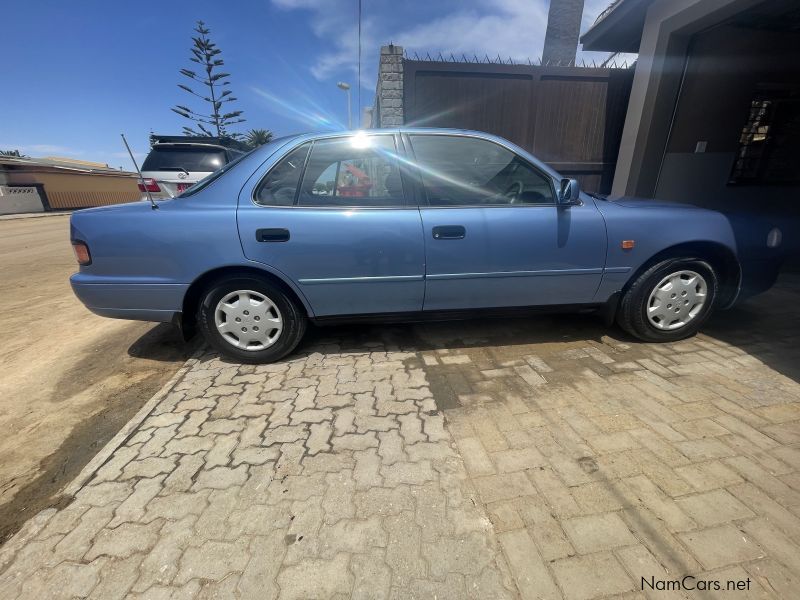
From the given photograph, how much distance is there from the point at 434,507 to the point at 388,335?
177 cm

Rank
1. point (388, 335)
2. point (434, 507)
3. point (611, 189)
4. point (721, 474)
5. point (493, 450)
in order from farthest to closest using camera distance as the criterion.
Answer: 1. point (611, 189)
2. point (388, 335)
3. point (493, 450)
4. point (721, 474)
5. point (434, 507)

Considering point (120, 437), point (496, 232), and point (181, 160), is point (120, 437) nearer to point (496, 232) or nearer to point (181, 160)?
point (496, 232)

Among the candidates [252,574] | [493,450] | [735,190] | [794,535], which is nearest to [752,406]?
[794,535]

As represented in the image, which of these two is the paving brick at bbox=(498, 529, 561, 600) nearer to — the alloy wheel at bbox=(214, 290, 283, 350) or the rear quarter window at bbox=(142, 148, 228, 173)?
the alloy wheel at bbox=(214, 290, 283, 350)

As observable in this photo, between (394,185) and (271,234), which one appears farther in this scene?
(394,185)

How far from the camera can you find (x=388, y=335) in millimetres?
3248

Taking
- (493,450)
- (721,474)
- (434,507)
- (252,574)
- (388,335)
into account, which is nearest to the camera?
(252,574)

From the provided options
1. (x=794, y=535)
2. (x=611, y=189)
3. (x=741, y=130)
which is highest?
(x=741, y=130)

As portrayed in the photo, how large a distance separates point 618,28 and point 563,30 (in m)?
2.39

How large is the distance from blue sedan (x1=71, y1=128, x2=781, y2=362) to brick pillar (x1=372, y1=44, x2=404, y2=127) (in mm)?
3200

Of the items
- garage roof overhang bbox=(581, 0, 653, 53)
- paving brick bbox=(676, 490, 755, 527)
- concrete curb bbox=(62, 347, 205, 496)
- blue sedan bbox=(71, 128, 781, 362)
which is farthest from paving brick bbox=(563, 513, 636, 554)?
garage roof overhang bbox=(581, 0, 653, 53)

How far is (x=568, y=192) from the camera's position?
8.41 ft

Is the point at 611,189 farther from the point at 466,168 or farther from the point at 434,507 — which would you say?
the point at 434,507

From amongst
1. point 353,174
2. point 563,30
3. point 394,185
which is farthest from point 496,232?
point 563,30
